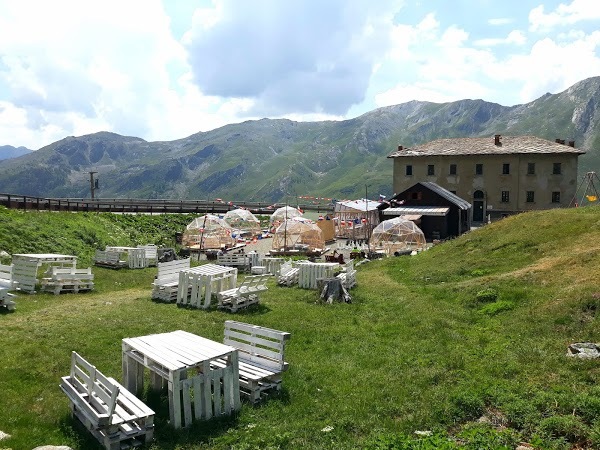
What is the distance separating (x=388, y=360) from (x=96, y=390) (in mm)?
5433

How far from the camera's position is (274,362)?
847 centimetres

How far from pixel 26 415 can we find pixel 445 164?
59210 millimetres

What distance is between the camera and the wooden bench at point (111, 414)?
6.25 metres

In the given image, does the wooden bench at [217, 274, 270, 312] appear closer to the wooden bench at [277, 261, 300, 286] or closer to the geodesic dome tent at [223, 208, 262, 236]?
the wooden bench at [277, 261, 300, 286]

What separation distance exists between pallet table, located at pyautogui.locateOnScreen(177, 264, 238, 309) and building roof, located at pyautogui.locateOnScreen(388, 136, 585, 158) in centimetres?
4975

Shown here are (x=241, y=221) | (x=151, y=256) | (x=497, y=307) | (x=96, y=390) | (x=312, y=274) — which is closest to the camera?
(x=96, y=390)

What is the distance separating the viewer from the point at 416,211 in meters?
45.0

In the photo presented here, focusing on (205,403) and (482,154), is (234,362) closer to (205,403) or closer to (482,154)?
(205,403)

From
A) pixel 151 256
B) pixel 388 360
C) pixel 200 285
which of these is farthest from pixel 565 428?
pixel 151 256

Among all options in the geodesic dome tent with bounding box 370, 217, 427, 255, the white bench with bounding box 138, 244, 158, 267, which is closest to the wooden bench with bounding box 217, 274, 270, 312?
the white bench with bounding box 138, 244, 158, 267

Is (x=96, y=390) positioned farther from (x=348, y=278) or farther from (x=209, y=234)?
(x=209, y=234)

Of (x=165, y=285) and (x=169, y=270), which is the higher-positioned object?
(x=169, y=270)

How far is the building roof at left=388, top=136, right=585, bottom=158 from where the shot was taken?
5700 cm

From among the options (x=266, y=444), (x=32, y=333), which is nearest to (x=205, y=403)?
(x=266, y=444)
